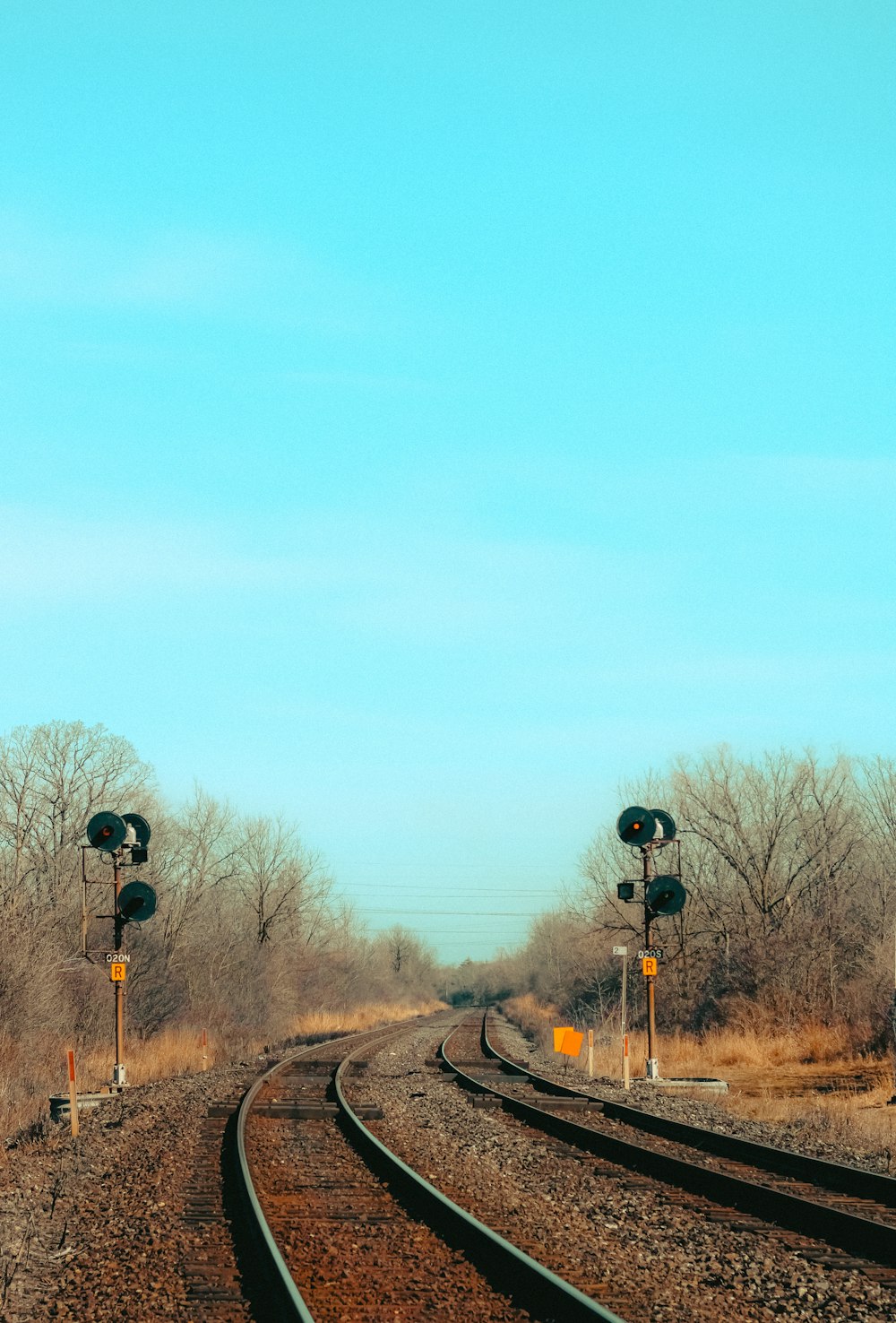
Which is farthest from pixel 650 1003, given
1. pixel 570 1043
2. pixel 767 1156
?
Answer: pixel 767 1156

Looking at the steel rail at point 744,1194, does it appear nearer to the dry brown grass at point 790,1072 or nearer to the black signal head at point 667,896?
the dry brown grass at point 790,1072

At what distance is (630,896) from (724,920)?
19.5 metres

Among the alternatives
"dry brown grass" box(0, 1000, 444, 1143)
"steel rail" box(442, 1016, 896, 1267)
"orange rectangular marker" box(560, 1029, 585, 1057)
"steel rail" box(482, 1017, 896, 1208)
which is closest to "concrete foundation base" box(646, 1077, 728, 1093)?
"steel rail" box(482, 1017, 896, 1208)

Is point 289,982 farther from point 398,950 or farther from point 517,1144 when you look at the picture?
point 398,950

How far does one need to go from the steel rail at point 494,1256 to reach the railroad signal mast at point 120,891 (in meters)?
12.1

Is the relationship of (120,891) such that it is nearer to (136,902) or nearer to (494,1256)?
(136,902)

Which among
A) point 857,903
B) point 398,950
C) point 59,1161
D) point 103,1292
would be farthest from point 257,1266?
point 398,950

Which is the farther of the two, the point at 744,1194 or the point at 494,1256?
the point at 744,1194

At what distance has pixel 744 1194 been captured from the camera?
11.6 metres

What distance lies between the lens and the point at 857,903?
142 ft

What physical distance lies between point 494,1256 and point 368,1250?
43.7 inches

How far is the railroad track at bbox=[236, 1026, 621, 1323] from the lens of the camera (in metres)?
7.68

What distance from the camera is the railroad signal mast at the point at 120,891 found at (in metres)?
24.1

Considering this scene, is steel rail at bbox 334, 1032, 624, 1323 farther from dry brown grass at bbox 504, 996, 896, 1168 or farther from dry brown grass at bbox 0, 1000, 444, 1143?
dry brown grass at bbox 0, 1000, 444, 1143
